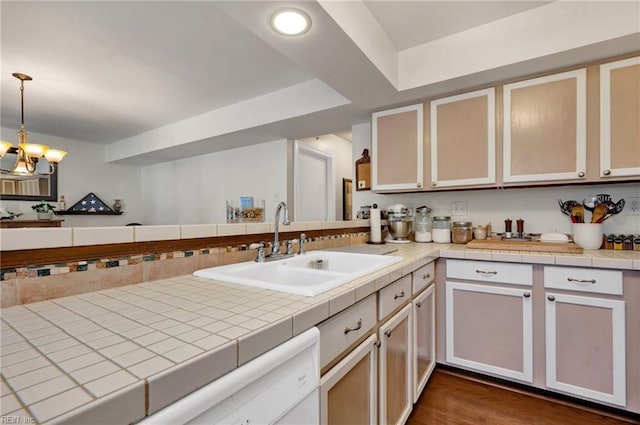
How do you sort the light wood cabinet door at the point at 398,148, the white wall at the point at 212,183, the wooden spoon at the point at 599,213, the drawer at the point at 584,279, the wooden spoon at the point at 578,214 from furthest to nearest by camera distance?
the white wall at the point at 212,183
the light wood cabinet door at the point at 398,148
the wooden spoon at the point at 578,214
the wooden spoon at the point at 599,213
the drawer at the point at 584,279

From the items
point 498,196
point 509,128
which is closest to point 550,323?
point 498,196

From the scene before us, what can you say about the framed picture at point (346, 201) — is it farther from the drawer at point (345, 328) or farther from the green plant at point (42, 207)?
the green plant at point (42, 207)

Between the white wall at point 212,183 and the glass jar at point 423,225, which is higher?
the white wall at point 212,183

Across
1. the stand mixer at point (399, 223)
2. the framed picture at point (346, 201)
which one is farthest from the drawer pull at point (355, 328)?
the framed picture at point (346, 201)

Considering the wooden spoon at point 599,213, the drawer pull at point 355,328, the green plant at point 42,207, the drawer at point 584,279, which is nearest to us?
the drawer pull at point 355,328

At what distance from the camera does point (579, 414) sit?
1.52 m

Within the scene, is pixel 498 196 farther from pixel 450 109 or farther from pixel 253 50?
pixel 253 50

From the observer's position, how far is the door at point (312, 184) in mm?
3537

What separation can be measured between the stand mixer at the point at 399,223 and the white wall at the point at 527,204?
0.30 meters

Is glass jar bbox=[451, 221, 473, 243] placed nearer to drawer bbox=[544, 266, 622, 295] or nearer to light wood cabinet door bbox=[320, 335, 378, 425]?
drawer bbox=[544, 266, 622, 295]

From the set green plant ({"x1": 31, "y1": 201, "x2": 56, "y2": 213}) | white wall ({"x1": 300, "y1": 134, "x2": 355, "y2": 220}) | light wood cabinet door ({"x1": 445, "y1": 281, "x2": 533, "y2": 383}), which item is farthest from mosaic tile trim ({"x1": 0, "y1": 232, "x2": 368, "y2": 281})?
green plant ({"x1": 31, "y1": 201, "x2": 56, "y2": 213})

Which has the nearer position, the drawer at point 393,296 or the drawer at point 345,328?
the drawer at point 345,328

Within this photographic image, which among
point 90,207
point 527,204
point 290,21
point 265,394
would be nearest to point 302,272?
point 265,394

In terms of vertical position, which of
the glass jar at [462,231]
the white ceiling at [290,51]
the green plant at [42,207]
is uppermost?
the white ceiling at [290,51]
